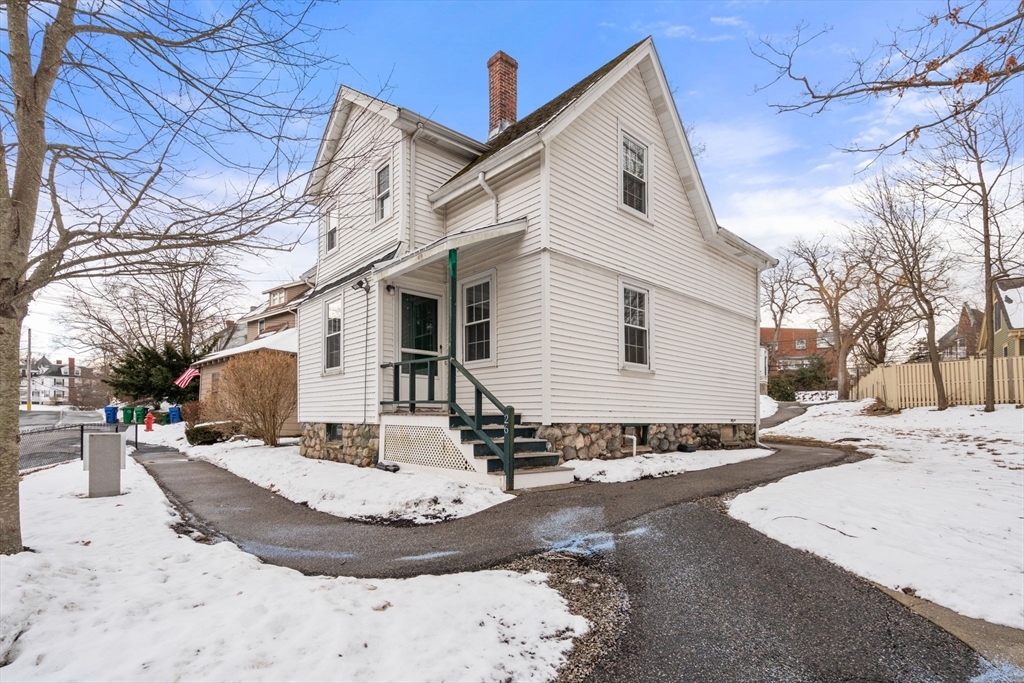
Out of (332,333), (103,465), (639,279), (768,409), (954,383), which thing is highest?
(639,279)

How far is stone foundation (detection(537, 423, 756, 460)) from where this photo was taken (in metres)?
8.52

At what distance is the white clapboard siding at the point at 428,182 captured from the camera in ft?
33.8

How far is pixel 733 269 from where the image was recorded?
535 inches

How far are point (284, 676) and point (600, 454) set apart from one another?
6.97 metres

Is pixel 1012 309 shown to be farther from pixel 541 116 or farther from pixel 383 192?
pixel 383 192

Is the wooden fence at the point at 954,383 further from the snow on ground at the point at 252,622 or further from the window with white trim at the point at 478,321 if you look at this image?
the snow on ground at the point at 252,622

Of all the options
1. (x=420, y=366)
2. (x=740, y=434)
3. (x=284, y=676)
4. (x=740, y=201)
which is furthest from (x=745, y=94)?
(x=740, y=434)

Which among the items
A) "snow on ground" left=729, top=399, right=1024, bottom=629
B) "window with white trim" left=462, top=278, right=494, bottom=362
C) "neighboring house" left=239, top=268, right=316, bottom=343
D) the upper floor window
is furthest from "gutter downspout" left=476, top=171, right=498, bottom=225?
"neighboring house" left=239, top=268, right=316, bottom=343

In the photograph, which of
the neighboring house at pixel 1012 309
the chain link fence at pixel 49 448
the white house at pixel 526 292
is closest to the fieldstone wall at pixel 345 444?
the white house at pixel 526 292

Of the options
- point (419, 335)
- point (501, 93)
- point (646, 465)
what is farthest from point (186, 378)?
point (646, 465)

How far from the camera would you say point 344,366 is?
10.7m

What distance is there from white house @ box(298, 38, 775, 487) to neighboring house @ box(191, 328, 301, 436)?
5401mm

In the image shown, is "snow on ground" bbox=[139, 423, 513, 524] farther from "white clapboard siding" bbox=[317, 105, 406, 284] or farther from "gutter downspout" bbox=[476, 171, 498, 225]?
"gutter downspout" bbox=[476, 171, 498, 225]

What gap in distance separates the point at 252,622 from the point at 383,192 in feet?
29.2
